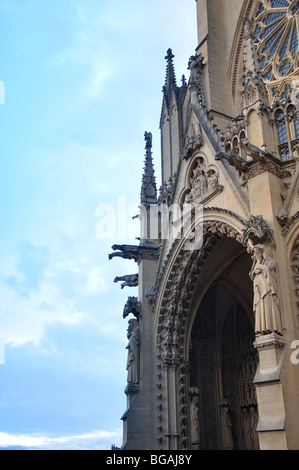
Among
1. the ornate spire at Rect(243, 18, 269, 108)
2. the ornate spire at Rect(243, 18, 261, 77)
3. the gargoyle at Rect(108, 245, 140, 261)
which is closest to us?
the ornate spire at Rect(243, 18, 269, 108)

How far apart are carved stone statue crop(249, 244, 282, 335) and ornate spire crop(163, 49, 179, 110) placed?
936 centimetres

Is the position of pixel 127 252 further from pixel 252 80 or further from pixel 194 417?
pixel 252 80

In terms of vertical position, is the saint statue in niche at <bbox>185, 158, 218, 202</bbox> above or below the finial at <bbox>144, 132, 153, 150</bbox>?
below

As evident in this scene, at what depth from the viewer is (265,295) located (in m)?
9.52

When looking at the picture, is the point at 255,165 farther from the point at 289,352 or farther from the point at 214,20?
the point at 214,20

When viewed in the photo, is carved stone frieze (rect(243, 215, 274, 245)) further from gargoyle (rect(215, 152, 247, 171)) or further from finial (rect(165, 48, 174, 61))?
finial (rect(165, 48, 174, 61))

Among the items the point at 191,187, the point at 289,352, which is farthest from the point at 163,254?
the point at 289,352

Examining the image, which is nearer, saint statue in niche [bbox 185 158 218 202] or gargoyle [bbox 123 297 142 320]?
saint statue in niche [bbox 185 158 218 202]

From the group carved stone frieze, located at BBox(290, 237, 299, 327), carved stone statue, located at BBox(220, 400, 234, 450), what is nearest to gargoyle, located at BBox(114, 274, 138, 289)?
carved stone statue, located at BBox(220, 400, 234, 450)

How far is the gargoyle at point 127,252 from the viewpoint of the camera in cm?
1532

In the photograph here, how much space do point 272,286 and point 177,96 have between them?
974 cm

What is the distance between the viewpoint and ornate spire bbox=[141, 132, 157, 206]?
53.2 feet

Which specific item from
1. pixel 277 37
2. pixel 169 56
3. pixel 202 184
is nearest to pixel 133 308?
pixel 202 184

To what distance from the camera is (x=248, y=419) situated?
47.5ft
